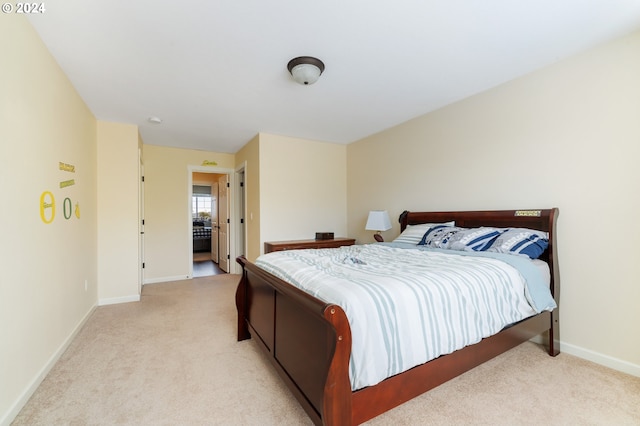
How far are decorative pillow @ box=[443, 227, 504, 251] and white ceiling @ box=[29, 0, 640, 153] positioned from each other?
1.46 meters

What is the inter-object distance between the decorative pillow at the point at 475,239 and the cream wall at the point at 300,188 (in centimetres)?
251

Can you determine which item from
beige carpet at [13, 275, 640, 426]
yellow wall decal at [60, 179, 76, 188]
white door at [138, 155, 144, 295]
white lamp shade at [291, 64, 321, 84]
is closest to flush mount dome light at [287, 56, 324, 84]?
white lamp shade at [291, 64, 321, 84]

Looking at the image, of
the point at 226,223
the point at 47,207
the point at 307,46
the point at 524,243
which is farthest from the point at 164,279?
the point at 524,243

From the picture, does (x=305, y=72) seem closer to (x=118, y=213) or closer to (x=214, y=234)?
(x=118, y=213)

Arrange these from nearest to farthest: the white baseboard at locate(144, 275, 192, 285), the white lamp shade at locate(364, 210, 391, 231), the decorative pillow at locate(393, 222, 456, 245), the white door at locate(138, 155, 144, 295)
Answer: the decorative pillow at locate(393, 222, 456, 245)
the white lamp shade at locate(364, 210, 391, 231)
the white door at locate(138, 155, 144, 295)
the white baseboard at locate(144, 275, 192, 285)

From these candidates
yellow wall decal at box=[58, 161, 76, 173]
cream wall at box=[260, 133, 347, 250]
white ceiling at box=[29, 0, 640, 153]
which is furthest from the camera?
cream wall at box=[260, 133, 347, 250]

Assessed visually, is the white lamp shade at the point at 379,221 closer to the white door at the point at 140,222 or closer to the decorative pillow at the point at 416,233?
the decorative pillow at the point at 416,233

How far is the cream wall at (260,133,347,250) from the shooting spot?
171 inches

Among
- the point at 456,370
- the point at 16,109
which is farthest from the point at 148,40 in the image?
the point at 456,370

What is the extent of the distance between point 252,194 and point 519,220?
3643 mm

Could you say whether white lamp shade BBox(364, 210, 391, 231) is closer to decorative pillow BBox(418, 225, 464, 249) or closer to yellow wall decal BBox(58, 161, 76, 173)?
decorative pillow BBox(418, 225, 464, 249)

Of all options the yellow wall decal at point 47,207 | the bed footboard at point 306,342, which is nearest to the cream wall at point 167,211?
the yellow wall decal at point 47,207

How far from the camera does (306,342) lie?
1490mm

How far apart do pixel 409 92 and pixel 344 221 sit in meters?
2.64
